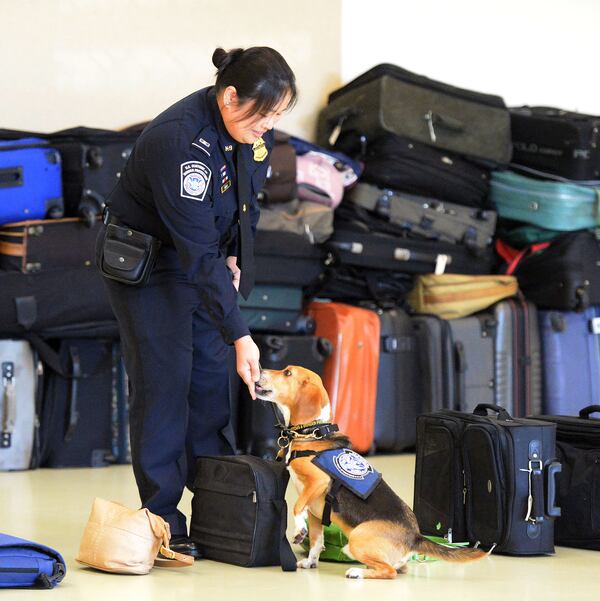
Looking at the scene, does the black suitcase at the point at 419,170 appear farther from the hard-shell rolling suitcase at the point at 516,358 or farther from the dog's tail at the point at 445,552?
the dog's tail at the point at 445,552

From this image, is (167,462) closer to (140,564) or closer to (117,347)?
(140,564)

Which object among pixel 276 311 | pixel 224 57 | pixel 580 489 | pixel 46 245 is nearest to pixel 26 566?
pixel 224 57

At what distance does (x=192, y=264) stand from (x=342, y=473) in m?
0.67

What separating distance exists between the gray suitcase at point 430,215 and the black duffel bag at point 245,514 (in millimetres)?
2883

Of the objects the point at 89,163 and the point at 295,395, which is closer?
the point at 295,395

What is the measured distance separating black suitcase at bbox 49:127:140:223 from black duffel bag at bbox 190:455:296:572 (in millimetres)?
2173

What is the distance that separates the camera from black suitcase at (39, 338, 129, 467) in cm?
530

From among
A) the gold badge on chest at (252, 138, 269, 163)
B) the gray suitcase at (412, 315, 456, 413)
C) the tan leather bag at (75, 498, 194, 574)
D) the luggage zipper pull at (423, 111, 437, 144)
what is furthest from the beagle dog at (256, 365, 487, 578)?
the luggage zipper pull at (423, 111, 437, 144)

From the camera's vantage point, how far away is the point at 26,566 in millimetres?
2859

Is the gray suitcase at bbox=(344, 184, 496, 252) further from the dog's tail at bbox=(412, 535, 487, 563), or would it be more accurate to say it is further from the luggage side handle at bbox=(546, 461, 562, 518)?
the dog's tail at bbox=(412, 535, 487, 563)

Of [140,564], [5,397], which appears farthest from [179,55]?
[140,564]

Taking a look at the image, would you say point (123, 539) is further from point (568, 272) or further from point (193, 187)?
point (568, 272)

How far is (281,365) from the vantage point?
5609 mm

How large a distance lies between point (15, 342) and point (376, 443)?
6.02 ft
